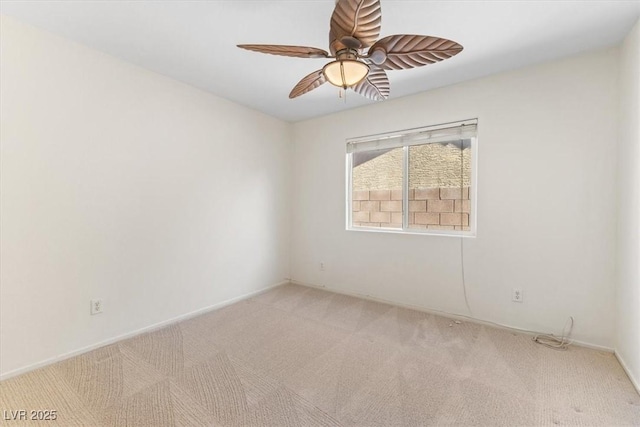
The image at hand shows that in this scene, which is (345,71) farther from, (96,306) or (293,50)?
(96,306)

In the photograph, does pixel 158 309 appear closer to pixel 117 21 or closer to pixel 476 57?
pixel 117 21

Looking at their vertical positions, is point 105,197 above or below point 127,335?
above

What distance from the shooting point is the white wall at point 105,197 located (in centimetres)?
186

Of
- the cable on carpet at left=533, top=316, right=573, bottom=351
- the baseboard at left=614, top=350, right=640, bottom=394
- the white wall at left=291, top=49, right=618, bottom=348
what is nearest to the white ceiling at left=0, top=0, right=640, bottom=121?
the white wall at left=291, top=49, right=618, bottom=348

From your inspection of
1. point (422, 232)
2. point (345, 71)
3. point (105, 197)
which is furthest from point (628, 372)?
point (105, 197)

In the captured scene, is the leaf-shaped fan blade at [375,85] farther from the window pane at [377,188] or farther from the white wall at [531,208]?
the window pane at [377,188]

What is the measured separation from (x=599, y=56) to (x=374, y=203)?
2.26 metres

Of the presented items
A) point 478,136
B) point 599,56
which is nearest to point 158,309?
point 478,136

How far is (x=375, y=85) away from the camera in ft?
6.30

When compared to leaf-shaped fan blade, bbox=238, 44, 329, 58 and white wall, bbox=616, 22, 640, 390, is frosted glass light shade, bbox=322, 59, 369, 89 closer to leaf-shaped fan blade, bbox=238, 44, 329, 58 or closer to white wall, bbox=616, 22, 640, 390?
leaf-shaped fan blade, bbox=238, 44, 329, 58

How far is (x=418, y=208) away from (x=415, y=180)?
32 cm

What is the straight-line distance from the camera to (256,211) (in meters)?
3.60

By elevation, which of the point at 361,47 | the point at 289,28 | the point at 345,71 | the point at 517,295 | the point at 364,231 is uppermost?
the point at 289,28

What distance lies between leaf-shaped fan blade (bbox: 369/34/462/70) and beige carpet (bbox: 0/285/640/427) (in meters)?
1.94
